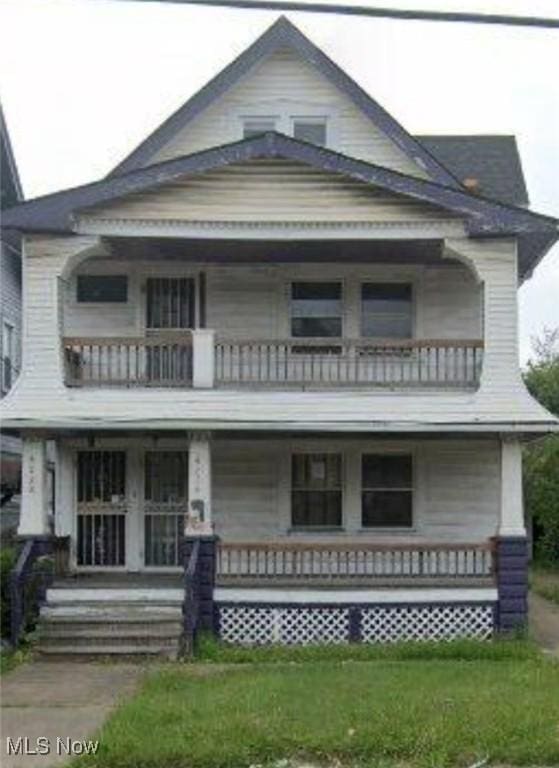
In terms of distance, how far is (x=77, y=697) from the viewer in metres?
12.2

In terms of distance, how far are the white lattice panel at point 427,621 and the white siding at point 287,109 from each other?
7.67 m

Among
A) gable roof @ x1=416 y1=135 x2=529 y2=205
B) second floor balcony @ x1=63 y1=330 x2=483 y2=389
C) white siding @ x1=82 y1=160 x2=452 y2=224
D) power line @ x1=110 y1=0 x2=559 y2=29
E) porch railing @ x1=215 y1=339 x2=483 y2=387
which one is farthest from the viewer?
gable roof @ x1=416 y1=135 x2=529 y2=205

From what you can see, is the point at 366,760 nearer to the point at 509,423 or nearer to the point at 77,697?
the point at 77,697

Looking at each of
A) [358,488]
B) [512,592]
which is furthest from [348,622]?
[358,488]

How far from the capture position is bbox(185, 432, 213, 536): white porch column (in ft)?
55.0

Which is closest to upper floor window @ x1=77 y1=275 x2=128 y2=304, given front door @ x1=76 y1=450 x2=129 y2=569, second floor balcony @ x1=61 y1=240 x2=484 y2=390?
second floor balcony @ x1=61 y1=240 x2=484 y2=390

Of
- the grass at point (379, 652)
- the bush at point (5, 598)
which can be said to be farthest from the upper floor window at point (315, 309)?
the bush at point (5, 598)

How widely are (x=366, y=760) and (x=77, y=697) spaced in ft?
13.3

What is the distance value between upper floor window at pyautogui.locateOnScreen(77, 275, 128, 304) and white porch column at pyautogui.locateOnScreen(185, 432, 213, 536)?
359cm

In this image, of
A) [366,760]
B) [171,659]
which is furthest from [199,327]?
[366,760]

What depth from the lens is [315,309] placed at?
19297 mm

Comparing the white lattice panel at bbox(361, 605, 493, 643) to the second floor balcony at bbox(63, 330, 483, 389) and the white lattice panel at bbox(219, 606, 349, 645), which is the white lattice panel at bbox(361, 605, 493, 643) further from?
the second floor balcony at bbox(63, 330, 483, 389)

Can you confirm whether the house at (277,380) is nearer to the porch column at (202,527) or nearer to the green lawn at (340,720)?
the porch column at (202,527)

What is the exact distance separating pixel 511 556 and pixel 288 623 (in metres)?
3.39
